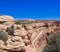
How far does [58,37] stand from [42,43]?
4034 millimetres

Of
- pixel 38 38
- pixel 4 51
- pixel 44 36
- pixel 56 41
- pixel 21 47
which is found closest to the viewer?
A: pixel 4 51

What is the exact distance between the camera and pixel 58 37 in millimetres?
37438

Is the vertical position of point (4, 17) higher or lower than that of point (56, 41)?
higher

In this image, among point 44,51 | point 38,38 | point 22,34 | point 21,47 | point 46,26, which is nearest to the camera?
point 21,47

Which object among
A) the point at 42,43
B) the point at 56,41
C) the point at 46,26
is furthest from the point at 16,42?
the point at 46,26

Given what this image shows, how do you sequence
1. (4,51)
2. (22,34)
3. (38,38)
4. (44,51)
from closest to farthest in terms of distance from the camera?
(4,51) < (22,34) < (44,51) < (38,38)

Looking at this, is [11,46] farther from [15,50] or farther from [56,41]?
[56,41]

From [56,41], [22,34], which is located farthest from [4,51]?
[56,41]

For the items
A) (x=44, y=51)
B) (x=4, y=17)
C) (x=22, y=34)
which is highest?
(x=4, y=17)

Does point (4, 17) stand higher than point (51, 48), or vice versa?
point (4, 17)

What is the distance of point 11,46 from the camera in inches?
689

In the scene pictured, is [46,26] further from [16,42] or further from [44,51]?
[16,42]

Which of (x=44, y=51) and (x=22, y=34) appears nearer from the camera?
(x=22, y=34)

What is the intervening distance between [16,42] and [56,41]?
18.3 m
